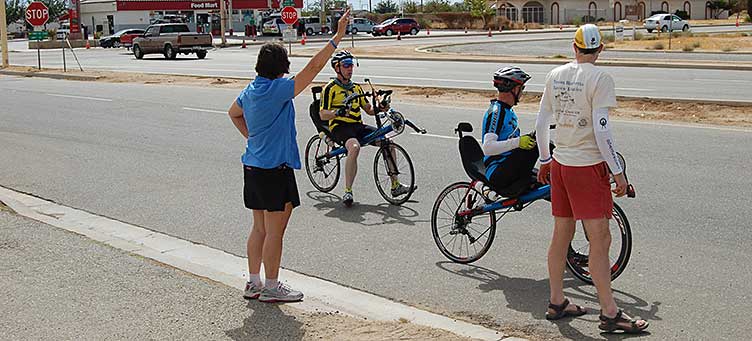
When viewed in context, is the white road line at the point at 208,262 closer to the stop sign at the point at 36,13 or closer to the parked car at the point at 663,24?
the stop sign at the point at 36,13

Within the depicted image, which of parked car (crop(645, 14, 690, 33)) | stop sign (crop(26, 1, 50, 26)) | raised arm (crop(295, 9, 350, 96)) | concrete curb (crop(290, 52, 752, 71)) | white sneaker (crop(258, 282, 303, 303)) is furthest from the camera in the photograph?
parked car (crop(645, 14, 690, 33))

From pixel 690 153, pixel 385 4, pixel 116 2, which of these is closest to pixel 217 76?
pixel 690 153

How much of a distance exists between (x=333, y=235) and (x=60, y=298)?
2.95m

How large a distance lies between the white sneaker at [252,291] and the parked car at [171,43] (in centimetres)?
4057

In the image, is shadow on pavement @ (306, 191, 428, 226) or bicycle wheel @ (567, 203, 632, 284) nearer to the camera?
bicycle wheel @ (567, 203, 632, 284)

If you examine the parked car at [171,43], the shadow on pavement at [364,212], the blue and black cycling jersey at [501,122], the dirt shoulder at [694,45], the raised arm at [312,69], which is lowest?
the shadow on pavement at [364,212]

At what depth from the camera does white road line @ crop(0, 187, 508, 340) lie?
599 centimetres

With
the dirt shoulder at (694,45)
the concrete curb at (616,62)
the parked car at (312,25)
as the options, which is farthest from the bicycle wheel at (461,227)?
the parked car at (312,25)

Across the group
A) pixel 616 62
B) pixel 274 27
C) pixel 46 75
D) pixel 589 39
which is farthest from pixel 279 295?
pixel 274 27

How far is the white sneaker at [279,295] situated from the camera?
6.13 metres

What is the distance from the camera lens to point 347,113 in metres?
9.62

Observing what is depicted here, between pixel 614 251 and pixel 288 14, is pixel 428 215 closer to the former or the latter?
pixel 614 251

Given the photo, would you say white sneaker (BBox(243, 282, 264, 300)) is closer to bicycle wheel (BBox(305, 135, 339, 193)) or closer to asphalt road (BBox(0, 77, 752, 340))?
asphalt road (BBox(0, 77, 752, 340))

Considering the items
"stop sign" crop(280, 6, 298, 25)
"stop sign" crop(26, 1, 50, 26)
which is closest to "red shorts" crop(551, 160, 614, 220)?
"stop sign" crop(26, 1, 50, 26)
